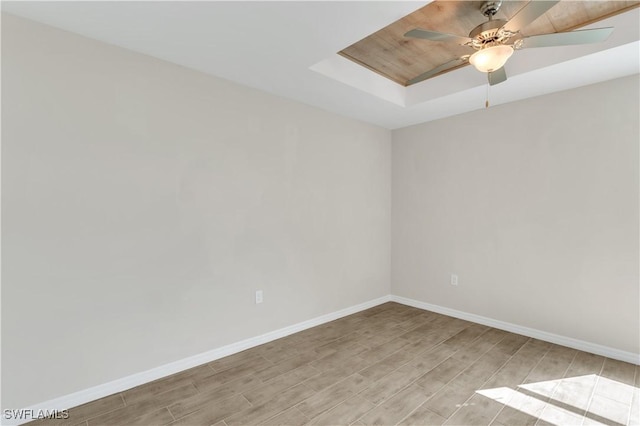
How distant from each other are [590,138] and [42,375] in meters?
4.50

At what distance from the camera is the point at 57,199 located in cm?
193

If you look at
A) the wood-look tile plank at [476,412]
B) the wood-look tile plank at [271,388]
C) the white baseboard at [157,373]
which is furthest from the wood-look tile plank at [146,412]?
the wood-look tile plank at [476,412]

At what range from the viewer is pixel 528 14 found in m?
1.63

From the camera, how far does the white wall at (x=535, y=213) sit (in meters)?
2.61

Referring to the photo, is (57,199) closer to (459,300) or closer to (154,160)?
(154,160)

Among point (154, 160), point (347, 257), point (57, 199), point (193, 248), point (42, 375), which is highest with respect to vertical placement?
point (154, 160)

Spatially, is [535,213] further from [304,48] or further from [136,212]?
[136,212]

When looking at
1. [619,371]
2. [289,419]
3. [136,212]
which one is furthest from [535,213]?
[136,212]

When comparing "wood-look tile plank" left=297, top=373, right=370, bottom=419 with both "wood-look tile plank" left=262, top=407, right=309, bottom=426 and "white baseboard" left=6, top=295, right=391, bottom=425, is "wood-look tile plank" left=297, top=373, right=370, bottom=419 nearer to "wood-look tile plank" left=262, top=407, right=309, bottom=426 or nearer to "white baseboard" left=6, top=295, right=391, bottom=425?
"wood-look tile plank" left=262, top=407, right=309, bottom=426

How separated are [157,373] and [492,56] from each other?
3.16 metres

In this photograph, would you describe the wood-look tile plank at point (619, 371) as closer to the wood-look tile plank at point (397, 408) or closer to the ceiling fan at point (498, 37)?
the wood-look tile plank at point (397, 408)

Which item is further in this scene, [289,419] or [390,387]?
[390,387]

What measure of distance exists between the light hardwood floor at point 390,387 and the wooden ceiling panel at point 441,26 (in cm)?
247

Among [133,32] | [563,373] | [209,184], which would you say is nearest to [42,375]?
[209,184]
